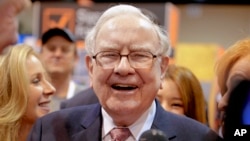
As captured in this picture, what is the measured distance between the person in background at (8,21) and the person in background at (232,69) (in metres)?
0.60

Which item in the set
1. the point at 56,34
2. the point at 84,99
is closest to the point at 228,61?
the point at 84,99

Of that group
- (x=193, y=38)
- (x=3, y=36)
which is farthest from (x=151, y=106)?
(x=193, y=38)

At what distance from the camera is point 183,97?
2.51 metres

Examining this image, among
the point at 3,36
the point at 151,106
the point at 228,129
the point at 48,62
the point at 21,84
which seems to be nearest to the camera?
the point at 3,36

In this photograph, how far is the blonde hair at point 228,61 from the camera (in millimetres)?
1496

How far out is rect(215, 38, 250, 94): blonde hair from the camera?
1496 millimetres

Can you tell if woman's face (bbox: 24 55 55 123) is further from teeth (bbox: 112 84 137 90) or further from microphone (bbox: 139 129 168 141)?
microphone (bbox: 139 129 168 141)

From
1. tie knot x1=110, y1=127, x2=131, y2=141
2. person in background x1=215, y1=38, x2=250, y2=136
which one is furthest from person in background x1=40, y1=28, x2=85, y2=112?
person in background x1=215, y1=38, x2=250, y2=136

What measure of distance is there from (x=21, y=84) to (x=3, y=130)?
0.80 ft

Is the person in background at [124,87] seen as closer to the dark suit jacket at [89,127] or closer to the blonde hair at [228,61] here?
the dark suit jacket at [89,127]

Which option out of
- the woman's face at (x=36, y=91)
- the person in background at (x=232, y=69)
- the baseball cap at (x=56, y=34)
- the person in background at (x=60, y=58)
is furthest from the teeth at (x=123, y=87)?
the baseball cap at (x=56, y=34)

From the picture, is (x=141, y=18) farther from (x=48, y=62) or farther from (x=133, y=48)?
(x=48, y=62)

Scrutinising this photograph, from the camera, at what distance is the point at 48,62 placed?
4031mm

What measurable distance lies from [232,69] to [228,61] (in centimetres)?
6
